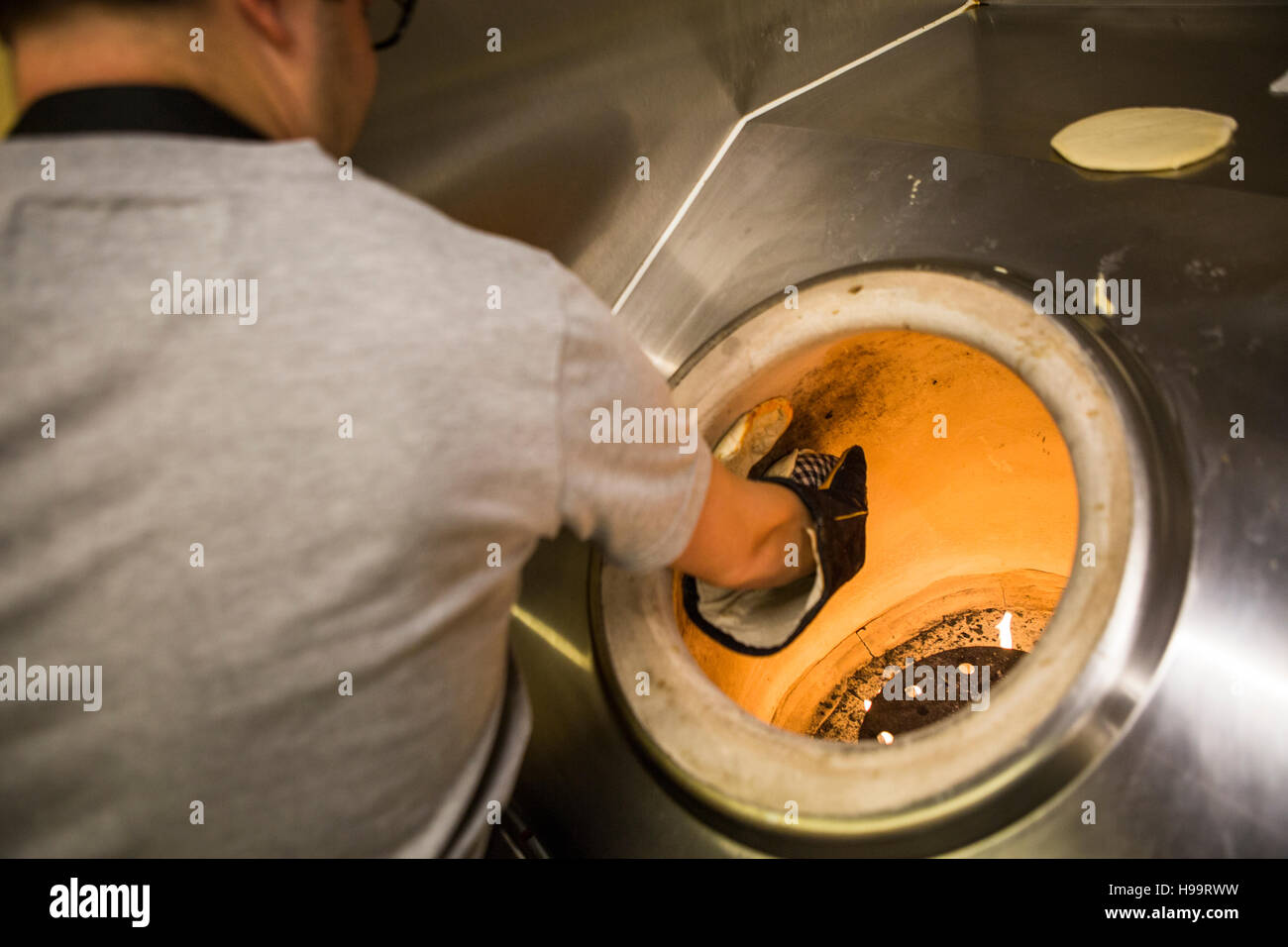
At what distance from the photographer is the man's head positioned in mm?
599

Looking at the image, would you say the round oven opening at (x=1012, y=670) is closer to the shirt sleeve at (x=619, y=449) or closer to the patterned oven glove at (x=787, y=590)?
the patterned oven glove at (x=787, y=590)

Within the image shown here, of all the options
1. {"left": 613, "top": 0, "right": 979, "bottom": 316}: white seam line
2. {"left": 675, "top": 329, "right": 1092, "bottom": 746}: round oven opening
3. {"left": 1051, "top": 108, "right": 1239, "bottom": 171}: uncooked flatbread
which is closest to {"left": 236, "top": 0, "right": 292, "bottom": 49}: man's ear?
{"left": 613, "top": 0, "right": 979, "bottom": 316}: white seam line

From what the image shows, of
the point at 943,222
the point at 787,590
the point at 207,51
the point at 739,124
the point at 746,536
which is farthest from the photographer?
the point at 739,124

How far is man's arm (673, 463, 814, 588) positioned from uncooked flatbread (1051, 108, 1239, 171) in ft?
1.85

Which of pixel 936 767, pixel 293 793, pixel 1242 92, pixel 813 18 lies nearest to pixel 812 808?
pixel 936 767

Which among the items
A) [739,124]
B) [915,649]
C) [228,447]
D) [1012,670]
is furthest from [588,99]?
[915,649]

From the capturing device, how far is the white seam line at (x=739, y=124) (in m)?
1.32

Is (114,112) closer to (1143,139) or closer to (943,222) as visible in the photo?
(943,222)

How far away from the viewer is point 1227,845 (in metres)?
0.77

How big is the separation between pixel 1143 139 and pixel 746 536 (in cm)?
71

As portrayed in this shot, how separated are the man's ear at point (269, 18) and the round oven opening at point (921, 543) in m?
0.77

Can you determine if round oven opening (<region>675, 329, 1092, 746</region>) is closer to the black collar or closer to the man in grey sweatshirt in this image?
the man in grey sweatshirt

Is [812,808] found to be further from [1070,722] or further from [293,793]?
[293,793]

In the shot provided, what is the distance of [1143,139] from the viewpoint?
1.05 meters
